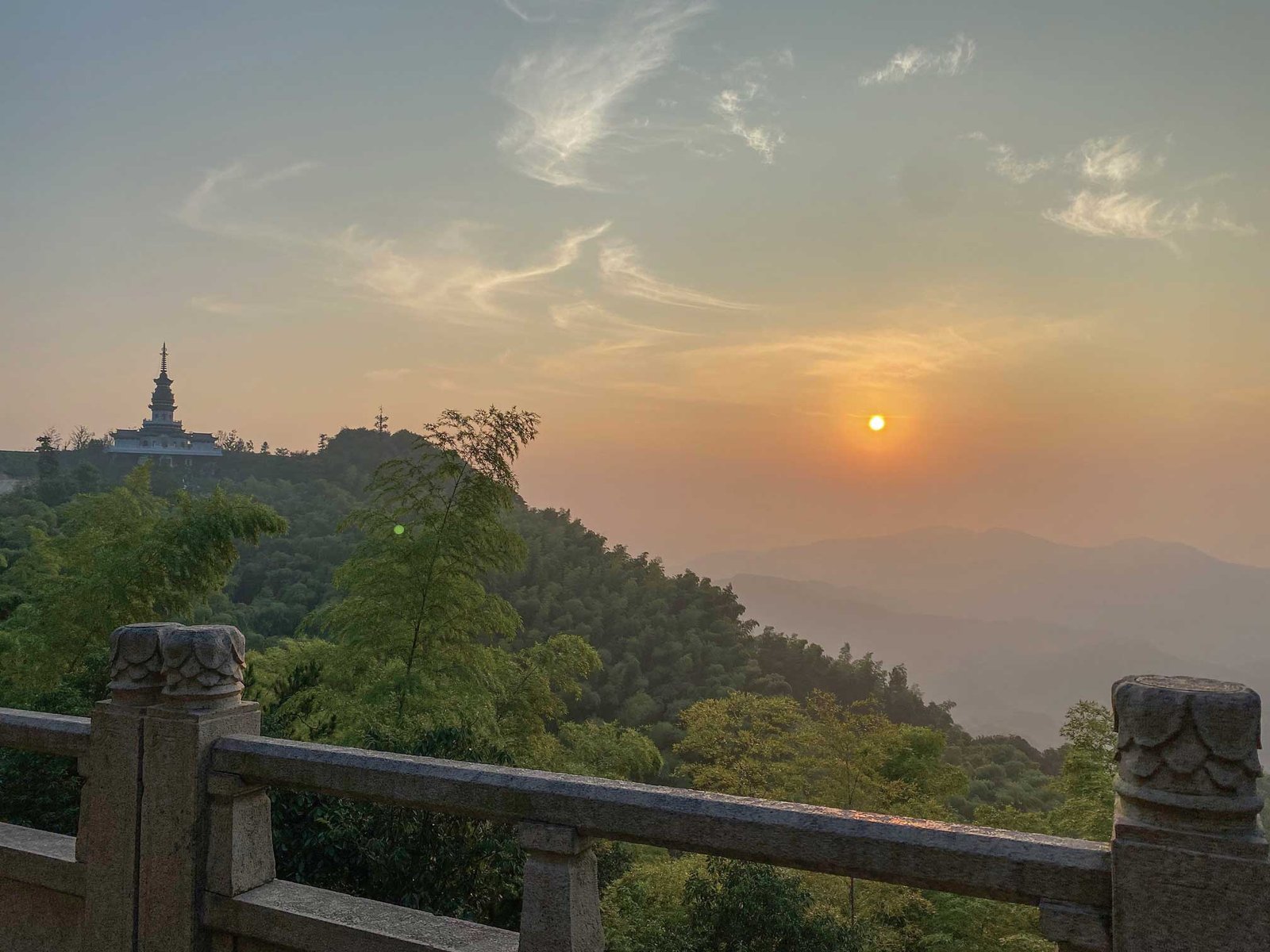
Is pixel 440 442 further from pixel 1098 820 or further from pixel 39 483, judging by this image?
pixel 39 483

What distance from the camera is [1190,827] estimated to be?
6.23 feet

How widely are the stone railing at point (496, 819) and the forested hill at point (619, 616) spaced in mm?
35121

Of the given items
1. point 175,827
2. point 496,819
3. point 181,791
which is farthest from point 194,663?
point 496,819

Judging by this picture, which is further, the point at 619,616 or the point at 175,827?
the point at 619,616

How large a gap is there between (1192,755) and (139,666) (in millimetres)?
3556

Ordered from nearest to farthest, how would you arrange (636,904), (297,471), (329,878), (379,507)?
(329,878)
(636,904)
(379,507)
(297,471)

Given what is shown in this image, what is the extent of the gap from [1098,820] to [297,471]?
80.9 metres

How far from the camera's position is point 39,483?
52.8m

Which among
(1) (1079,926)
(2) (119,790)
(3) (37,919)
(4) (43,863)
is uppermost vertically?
(1) (1079,926)

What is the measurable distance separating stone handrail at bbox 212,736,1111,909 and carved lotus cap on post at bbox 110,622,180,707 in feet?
1.95

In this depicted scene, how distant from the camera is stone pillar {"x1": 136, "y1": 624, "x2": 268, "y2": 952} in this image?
10.3 ft

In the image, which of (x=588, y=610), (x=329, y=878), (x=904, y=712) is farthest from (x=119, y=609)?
(x=904, y=712)

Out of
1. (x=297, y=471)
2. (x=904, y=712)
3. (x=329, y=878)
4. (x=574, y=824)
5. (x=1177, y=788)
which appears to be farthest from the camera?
(x=297, y=471)

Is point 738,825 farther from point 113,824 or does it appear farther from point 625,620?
point 625,620
